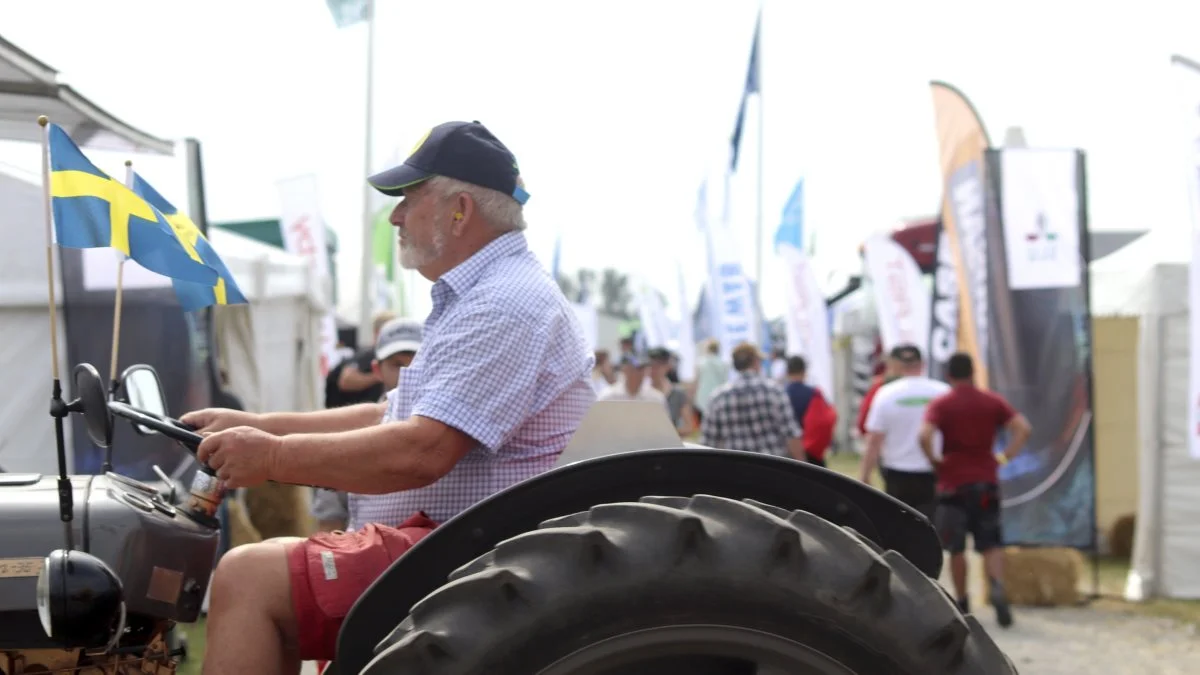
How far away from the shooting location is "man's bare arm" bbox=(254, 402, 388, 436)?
326 cm

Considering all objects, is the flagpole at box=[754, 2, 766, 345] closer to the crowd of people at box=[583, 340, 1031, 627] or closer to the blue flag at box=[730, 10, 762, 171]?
the blue flag at box=[730, 10, 762, 171]

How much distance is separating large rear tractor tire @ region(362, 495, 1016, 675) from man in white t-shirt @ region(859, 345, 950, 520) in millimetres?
7605

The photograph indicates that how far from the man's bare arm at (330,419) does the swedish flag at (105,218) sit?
1.35ft

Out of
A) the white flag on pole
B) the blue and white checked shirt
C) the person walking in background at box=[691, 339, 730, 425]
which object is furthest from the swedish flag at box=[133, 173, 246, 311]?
the white flag on pole

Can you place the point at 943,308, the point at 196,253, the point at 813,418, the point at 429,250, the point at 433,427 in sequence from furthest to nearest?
the point at 943,308
the point at 813,418
the point at 196,253
the point at 429,250
the point at 433,427

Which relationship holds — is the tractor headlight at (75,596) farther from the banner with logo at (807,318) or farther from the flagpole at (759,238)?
the flagpole at (759,238)

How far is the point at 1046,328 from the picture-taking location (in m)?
10.7

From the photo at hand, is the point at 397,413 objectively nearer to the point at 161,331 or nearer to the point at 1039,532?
the point at 161,331

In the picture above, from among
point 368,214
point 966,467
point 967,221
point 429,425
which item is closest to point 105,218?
point 429,425

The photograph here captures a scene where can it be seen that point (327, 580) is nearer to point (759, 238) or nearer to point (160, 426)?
point (160, 426)

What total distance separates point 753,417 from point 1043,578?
2621mm

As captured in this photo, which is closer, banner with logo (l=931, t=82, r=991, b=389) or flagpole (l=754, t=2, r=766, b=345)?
banner with logo (l=931, t=82, r=991, b=389)

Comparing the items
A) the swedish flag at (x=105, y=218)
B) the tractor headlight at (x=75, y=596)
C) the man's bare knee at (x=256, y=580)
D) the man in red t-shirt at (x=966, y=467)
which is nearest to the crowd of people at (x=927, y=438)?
the man in red t-shirt at (x=966, y=467)

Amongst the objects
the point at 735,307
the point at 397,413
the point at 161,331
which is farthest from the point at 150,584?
the point at 735,307
